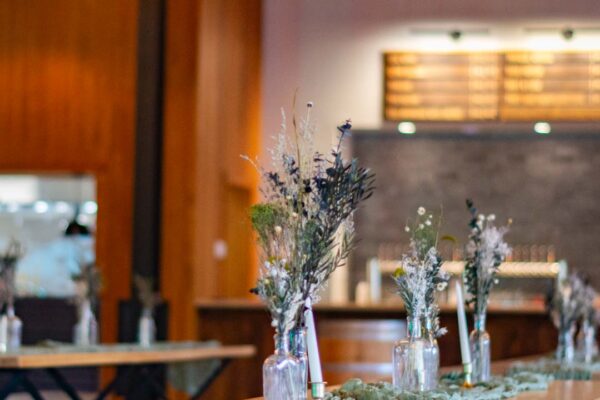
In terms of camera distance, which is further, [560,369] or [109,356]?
[109,356]

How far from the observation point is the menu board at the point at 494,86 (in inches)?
403

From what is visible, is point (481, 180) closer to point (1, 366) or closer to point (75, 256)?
point (75, 256)

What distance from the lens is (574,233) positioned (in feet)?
38.7

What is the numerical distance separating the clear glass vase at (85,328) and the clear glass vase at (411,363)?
3699 mm

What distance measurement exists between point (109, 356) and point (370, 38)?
16.5 ft

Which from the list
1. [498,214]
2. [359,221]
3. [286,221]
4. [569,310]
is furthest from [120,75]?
[286,221]

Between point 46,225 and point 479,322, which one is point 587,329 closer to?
point 479,322

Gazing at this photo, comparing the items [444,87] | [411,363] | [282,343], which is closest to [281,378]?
[282,343]

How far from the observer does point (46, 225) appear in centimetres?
1143

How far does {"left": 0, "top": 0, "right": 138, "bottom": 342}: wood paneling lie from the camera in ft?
32.6

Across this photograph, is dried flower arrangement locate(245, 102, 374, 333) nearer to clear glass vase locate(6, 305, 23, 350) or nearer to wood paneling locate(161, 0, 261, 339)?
clear glass vase locate(6, 305, 23, 350)

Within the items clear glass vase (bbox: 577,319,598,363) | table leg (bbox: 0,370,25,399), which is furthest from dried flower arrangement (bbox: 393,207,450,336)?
table leg (bbox: 0,370,25,399)

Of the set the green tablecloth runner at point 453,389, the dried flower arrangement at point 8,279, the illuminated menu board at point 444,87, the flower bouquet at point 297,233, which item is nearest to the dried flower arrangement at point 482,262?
the green tablecloth runner at point 453,389

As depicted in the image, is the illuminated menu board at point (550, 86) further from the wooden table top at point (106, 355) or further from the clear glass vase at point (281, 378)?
the clear glass vase at point (281, 378)
